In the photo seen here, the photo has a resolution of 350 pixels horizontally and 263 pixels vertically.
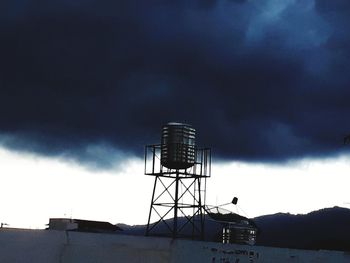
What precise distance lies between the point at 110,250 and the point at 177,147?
10.00 meters

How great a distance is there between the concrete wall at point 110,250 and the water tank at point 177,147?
247 inches

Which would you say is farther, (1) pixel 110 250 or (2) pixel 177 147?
(2) pixel 177 147

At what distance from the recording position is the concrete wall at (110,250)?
95.8ft

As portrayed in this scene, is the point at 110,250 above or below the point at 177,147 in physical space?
below

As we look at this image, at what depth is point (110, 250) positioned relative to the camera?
3216 cm

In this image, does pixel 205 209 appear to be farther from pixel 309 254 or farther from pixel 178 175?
pixel 309 254

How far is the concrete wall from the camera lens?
2920cm

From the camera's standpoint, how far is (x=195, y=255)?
34.1 metres

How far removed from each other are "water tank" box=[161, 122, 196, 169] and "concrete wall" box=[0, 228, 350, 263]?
6.27 metres

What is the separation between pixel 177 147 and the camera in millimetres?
40719

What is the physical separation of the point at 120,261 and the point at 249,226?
11317 mm

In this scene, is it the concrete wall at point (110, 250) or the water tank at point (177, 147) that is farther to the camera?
the water tank at point (177, 147)

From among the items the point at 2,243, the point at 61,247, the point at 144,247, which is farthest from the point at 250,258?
the point at 2,243

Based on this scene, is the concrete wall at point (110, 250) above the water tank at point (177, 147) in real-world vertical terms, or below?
below
